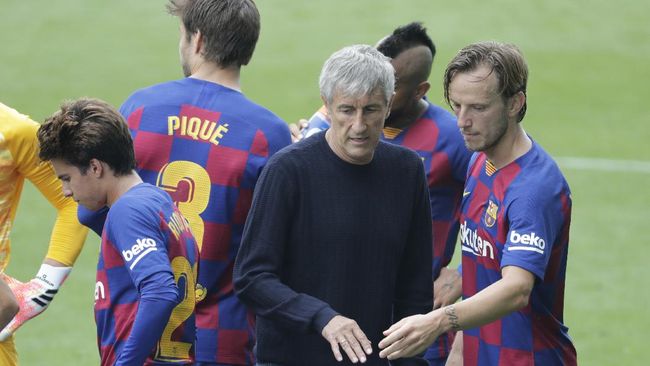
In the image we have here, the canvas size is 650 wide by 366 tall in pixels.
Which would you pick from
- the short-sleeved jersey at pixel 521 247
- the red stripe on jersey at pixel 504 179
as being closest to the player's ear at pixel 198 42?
the short-sleeved jersey at pixel 521 247

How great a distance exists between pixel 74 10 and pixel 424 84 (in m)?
16.5

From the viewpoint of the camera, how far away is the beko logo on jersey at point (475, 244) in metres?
5.00

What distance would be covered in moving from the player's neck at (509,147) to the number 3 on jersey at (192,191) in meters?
1.19

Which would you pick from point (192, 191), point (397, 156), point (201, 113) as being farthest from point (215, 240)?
point (397, 156)

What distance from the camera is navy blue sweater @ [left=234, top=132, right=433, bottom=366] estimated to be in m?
4.62

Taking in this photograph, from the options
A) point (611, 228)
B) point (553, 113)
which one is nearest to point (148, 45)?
point (553, 113)

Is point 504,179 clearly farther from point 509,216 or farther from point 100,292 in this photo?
point 100,292

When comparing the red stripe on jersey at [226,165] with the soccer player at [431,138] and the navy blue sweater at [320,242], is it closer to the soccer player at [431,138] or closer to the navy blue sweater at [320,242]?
the navy blue sweater at [320,242]

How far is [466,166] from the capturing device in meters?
5.99

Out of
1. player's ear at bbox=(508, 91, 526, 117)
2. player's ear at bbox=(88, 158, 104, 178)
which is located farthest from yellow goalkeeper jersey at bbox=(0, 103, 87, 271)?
player's ear at bbox=(508, 91, 526, 117)

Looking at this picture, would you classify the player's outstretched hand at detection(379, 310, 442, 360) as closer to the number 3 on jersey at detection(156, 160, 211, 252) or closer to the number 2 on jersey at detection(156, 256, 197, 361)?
the number 2 on jersey at detection(156, 256, 197, 361)

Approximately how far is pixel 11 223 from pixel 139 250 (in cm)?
140

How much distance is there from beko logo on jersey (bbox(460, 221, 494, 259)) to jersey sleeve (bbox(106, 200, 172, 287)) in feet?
4.34

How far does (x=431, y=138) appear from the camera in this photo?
19.7ft
